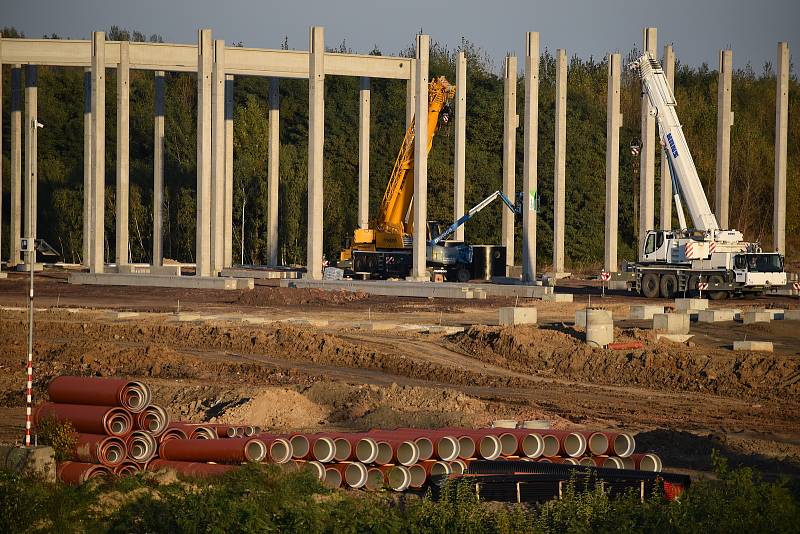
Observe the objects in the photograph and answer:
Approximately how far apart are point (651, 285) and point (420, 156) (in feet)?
31.1

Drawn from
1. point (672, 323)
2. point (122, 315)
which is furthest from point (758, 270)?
point (122, 315)

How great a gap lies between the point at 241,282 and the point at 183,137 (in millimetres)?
30059

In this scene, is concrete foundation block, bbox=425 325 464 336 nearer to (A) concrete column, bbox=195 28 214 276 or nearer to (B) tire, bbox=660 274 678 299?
(B) tire, bbox=660 274 678 299

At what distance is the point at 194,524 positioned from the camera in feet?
39.0

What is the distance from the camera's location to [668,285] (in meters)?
40.9

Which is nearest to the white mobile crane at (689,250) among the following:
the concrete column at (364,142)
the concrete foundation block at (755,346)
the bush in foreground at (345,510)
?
the concrete foundation block at (755,346)

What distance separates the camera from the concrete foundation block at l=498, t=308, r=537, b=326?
31.1 metres

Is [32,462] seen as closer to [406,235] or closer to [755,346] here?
[755,346]

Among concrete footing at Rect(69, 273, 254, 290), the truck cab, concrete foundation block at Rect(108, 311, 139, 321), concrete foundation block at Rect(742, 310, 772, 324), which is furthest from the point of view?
concrete footing at Rect(69, 273, 254, 290)

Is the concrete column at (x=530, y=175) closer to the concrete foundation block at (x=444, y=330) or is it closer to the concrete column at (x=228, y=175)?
the concrete foundation block at (x=444, y=330)

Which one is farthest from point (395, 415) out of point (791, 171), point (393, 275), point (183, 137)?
point (183, 137)

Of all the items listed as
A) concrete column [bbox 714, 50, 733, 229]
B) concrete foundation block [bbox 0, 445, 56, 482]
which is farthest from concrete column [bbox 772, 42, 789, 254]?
concrete foundation block [bbox 0, 445, 56, 482]

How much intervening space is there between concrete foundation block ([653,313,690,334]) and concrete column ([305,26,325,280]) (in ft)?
57.5

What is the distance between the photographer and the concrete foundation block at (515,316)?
31.1 meters
